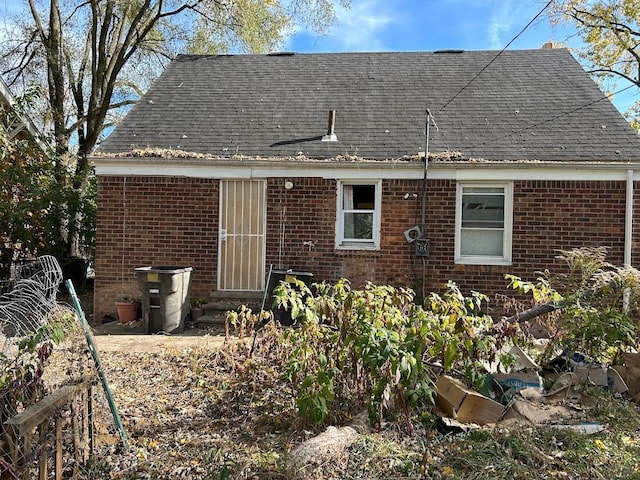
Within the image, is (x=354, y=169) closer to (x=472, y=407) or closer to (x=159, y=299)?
(x=159, y=299)

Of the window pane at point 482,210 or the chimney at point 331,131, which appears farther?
the chimney at point 331,131

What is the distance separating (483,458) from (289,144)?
7.31 metres

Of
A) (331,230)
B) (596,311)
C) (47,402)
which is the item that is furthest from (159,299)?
(596,311)

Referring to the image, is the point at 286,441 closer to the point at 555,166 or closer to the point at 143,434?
the point at 143,434

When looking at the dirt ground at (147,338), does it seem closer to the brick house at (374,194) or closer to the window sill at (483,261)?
the brick house at (374,194)

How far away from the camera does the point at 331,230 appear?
8750 mm

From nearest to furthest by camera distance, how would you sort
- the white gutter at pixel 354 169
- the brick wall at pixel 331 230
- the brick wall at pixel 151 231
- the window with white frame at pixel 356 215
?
the white gutter at pixel 354 169
the brick wall at pixel 331 230
the window with white frame at pixel 356 215
the brick wall at pixel 151 231

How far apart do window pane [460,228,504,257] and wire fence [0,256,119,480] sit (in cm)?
668

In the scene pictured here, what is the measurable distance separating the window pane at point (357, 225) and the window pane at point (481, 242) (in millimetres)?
A: 1767

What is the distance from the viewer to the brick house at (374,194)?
8305 millimetres

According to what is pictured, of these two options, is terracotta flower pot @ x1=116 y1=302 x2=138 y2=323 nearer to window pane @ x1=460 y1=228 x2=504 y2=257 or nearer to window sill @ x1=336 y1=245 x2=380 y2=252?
window sill @ x1=336 y1=245 x2=380 y2=252

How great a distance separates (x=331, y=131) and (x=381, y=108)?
1535 mm

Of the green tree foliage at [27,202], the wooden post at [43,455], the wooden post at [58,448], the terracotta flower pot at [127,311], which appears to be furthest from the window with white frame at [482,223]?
the green tree foliage at [27,202]

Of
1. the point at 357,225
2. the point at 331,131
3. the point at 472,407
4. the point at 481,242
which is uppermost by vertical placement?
the point at 331,131
